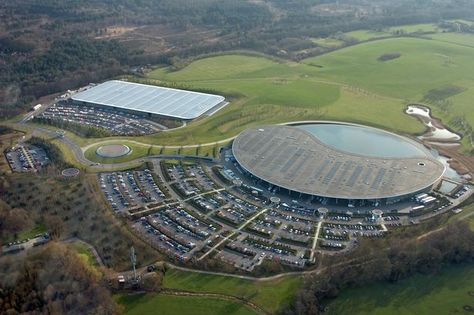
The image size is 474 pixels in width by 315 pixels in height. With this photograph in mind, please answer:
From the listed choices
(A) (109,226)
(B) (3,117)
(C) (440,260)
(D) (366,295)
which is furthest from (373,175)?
(B) (3,117)

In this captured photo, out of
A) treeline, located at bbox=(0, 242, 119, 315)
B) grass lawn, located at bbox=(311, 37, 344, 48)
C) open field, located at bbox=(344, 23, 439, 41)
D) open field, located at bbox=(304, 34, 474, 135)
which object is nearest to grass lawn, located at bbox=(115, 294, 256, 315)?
treeline, located at bbox=(0, 242, 119, 315)

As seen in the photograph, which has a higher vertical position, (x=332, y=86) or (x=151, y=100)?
(x=151, y=100)

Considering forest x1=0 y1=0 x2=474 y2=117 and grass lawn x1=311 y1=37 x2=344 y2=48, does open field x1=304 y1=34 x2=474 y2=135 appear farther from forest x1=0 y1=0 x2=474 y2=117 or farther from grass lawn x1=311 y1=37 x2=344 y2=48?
forest x1=0 y1=0 x2=474 y2=117

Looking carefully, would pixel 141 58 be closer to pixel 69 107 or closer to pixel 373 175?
pixel 69 107

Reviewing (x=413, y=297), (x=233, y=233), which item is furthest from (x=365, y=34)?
(x=413, y=297)

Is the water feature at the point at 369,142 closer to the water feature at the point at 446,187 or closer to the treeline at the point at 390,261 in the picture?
the water feature at the point at 446,187

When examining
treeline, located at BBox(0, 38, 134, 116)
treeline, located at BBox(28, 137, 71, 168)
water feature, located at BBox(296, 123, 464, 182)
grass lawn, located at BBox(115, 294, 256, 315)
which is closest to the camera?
grass lawn, located at BBox(115, 294, 256, 315)

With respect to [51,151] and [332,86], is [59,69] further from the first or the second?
[332,86]
